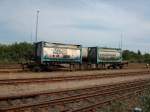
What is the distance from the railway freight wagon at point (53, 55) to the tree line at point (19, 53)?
90.8 inches

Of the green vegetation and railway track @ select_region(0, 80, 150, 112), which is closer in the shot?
railway track @ select_region(0, 80, 150, 112)

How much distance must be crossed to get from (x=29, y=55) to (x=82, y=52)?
8.60m

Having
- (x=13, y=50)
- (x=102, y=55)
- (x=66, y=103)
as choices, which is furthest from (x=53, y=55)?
(x=13, y=50)

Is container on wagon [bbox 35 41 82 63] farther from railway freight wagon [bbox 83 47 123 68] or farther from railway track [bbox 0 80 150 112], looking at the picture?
railway track [bbox 0 80 150 112]

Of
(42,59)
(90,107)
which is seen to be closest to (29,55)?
(42,59)

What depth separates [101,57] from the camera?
46969 mm

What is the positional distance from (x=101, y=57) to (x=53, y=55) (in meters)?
11.1

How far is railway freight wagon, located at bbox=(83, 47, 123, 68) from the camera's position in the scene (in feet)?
153

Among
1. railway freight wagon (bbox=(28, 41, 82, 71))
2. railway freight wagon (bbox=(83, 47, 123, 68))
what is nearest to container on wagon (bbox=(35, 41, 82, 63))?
railway freight wagon (bbox=(28, 41, 82, 71))

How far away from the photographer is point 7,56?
59.3m

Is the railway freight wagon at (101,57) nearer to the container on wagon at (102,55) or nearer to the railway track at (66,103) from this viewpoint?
the container on wagon at (102,55)

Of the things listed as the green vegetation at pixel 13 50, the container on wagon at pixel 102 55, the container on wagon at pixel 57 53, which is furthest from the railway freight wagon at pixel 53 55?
the green vegetation at pixel 13 50

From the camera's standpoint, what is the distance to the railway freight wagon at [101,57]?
153 feet

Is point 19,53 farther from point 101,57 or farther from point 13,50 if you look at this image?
point 101,57
